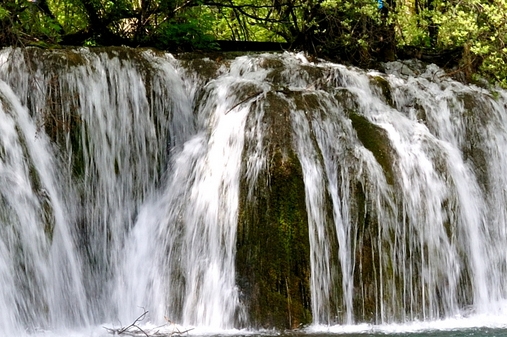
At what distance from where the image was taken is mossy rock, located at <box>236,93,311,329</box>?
690 centimetres

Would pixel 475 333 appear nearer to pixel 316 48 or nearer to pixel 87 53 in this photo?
pixel 87 53

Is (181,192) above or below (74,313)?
above

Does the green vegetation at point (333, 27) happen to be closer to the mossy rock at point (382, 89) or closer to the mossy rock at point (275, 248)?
the mossy rock at point (382, 89)

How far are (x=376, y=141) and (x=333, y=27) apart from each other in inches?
175

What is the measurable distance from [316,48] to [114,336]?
7249 mm

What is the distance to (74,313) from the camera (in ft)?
22.9

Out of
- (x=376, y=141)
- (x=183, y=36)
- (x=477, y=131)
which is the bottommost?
(x=376, y=141)

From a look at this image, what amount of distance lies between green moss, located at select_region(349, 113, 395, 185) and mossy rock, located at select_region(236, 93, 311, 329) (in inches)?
43.8

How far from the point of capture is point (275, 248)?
7012 millimetres

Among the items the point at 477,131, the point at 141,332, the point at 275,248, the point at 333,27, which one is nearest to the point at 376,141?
the point at 275,248

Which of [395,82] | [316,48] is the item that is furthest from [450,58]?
[395,82]

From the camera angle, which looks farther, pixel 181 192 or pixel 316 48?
pixel 316 48

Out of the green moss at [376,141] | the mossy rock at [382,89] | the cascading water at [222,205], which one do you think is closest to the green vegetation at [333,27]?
the mossy rock at [382,89]

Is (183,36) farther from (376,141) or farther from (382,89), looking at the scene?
(376,141)
